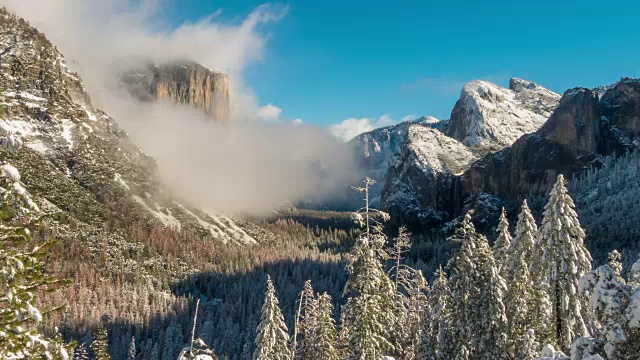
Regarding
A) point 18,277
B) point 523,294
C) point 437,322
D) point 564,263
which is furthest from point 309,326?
point 18,277

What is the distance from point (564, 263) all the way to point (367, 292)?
11.2 m

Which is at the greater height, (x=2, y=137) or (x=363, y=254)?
(x=2, y=137)

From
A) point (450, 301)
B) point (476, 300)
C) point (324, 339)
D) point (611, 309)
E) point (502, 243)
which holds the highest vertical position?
point (502, 243)

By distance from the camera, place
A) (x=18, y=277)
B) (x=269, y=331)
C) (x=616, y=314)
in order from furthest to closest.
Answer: (x=269, y=331) → (x=616, y=314) → (x=18, y=277)

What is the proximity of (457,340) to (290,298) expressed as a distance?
11277 cm

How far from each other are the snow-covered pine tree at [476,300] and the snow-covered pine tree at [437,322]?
3.91ft

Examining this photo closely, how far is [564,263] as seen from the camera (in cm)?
2350

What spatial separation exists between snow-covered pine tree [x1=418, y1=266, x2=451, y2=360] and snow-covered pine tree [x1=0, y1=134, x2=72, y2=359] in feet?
80.8

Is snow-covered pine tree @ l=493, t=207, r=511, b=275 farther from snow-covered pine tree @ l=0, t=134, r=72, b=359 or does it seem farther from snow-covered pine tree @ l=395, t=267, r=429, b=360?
snow-covered pine tree @ l=0, t=134, r=72, b=359

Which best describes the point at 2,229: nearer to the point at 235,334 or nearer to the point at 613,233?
the point at 235,334

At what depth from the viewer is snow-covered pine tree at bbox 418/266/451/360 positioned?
29.6 metres

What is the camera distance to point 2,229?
1117cm

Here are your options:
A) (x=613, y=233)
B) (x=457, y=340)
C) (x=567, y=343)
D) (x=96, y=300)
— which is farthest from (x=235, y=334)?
(x=613, y=233)

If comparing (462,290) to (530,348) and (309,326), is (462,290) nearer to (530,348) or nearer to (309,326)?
(530,348)
